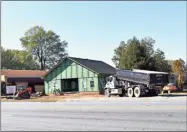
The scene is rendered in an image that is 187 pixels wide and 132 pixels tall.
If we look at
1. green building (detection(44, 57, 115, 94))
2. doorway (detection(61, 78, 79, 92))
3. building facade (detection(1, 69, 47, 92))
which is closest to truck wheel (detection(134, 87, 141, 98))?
green building (detection(44, 57, 115, 94))

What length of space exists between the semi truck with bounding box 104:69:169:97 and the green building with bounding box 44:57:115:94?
20.8 feet

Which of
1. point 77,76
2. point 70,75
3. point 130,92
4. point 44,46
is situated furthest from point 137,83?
point 44,46

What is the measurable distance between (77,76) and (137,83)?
533 inches

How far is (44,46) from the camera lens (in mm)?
98375

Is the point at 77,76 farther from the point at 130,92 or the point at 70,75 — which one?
the point at 130,92

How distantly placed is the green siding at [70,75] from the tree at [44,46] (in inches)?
1856

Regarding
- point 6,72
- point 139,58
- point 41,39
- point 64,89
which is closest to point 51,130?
point 64,89

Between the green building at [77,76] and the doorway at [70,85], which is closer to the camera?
the green building at [77,76]

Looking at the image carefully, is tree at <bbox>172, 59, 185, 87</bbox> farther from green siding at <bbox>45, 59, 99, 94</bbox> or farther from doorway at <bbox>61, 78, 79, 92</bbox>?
green siding at <bbox>45, 59, 99, 94</bbox>

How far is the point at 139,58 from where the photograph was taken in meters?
56.6

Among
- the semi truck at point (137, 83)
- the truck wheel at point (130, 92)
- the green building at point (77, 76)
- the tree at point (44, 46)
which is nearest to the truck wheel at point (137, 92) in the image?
the semi truck at point (137, 83)

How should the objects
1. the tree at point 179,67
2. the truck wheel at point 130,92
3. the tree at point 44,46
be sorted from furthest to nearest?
the tree at point 44,46, the tree at point 179,67, the truck wheel at point 130,92

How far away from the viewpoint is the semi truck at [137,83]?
1337 inches

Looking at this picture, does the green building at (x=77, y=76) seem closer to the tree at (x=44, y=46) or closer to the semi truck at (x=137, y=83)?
the semi truck at (x=137, y=83)
